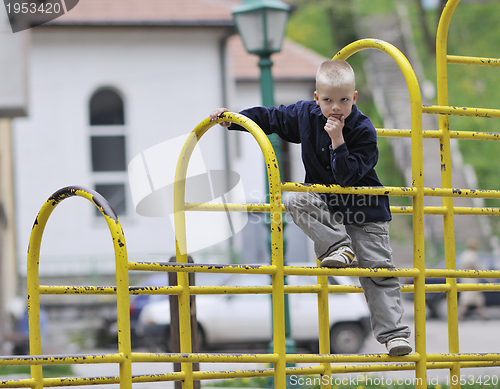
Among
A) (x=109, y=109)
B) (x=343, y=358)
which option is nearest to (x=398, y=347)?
(x=343, y=358)

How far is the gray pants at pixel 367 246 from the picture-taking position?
2.70 metres

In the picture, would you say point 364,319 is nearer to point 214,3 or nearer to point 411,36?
point 214,3

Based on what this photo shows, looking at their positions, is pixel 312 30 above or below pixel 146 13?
above

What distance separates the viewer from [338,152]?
252 cm

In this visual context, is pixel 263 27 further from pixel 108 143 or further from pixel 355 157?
pixel 108 143

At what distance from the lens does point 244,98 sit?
1596 cm

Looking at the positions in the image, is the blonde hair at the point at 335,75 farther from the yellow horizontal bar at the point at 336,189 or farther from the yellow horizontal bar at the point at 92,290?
the yellow horizontal bar at the point at 92,290

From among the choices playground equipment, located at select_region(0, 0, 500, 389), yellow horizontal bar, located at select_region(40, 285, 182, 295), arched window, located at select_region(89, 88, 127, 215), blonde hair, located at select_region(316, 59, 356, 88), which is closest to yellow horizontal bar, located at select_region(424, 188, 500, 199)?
playground equipment, located at select_region(0, 0, 500, 389)

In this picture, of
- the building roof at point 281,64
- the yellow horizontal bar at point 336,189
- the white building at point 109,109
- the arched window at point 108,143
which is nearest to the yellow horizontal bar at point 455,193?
the yellow horizontal bar at point 336,189

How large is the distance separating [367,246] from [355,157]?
1.38ft

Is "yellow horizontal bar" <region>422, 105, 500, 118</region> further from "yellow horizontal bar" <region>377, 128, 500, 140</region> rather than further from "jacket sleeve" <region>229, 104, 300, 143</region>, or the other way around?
"jacket sleeve" <region>229, 104, 300, 143</region>

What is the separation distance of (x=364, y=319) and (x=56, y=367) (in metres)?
4.32

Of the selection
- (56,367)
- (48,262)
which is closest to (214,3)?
(48,262)

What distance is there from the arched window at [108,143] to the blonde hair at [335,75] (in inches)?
440
